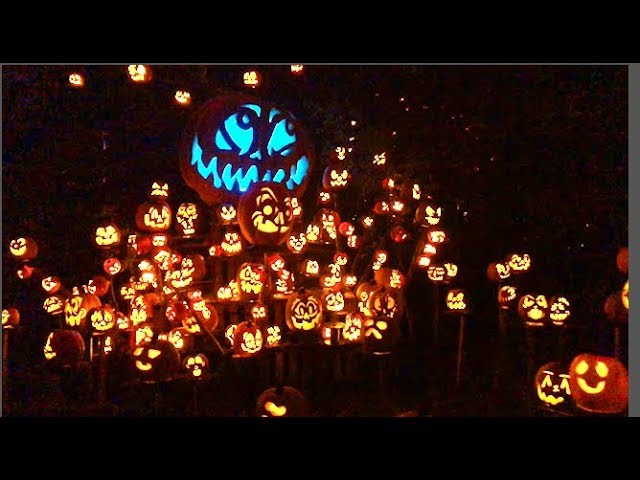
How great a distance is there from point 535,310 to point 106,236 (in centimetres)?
597

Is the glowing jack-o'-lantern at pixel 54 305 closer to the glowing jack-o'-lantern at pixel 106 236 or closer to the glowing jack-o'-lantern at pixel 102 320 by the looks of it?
the glowing jack-o'-lantern at pixel 102 320

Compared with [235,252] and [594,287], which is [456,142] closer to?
[594,287]

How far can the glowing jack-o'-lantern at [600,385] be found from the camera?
6332mm

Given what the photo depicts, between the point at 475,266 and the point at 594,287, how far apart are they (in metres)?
2.12

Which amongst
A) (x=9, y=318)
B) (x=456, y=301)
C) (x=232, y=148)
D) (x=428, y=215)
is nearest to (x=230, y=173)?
(x=232, y=148)

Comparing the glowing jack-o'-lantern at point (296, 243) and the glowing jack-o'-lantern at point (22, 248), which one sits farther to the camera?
the glowing jack-o'-lantern at point (296, 243)

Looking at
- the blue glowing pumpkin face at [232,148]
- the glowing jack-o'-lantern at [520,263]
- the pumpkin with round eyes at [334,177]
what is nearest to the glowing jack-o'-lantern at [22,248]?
the blue glowing pumpkin face at [232,148]

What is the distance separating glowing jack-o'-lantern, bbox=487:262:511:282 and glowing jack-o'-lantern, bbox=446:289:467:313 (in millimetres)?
559

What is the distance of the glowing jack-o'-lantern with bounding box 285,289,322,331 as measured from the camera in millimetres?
7801

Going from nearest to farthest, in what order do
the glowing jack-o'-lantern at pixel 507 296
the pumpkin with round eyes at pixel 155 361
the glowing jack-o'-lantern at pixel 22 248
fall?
1. the pumpkin with round eyes at pixel 155 361
2. the glowing jack-o'-lantern at pixel 22 248
3. the glowing jack-o'-lantern at pixel 507 296

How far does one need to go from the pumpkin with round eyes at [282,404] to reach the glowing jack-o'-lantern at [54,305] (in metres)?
3.16

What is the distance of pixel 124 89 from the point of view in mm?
8664

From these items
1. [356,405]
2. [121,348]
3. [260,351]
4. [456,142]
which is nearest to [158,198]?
[121,348]

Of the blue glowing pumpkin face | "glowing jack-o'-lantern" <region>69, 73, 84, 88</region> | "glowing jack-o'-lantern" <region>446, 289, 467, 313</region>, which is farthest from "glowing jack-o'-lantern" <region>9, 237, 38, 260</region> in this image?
"glowing jack-o'-lantern" <region>446, 289, 467, 313</region>
